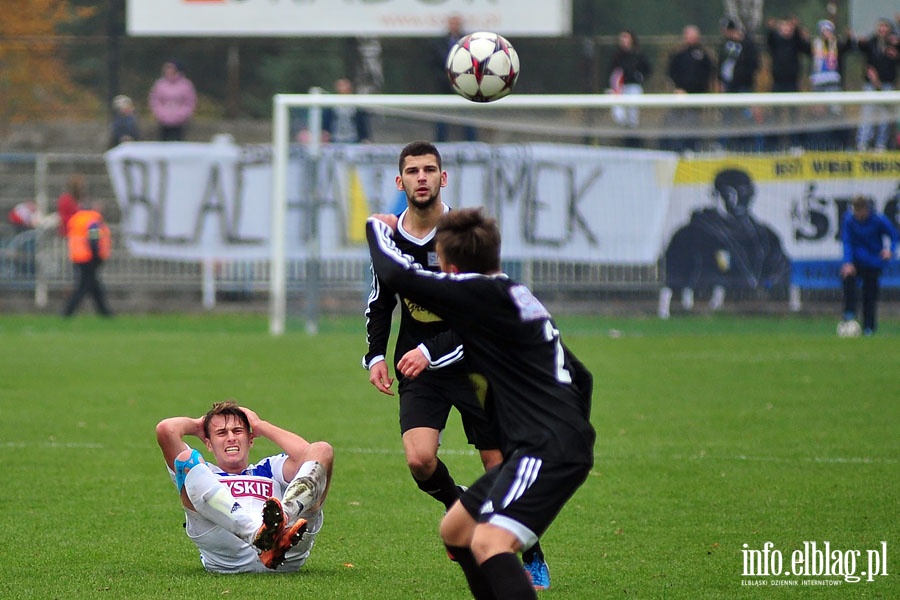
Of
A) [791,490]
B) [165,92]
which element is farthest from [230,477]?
[165,92]

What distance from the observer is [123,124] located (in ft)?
87.8

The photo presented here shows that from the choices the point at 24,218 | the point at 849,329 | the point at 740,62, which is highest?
the point at 740,62

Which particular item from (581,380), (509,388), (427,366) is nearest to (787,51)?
(427,366)

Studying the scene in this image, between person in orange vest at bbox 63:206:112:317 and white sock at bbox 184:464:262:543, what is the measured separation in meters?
17.1

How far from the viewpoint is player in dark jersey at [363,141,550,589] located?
670 cm

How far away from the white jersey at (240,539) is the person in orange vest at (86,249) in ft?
55.1

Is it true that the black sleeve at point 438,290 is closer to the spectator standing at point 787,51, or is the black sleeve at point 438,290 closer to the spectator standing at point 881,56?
the spectator standing at point 881,56

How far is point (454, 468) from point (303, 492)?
3.61 meters

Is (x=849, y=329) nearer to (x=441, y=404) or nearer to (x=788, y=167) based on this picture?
(x=788, y=167)

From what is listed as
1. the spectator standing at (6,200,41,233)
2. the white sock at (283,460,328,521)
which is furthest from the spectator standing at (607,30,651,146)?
the white sock at (283,460,328,521)

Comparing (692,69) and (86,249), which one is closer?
(86,249)

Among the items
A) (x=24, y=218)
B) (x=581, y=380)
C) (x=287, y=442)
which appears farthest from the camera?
(x=24, y=218)

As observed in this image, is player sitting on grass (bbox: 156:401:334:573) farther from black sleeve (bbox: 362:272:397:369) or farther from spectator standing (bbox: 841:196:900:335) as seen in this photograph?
spectator standing (bbox: 841:196:900:335)

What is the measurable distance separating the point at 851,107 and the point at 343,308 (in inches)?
324
